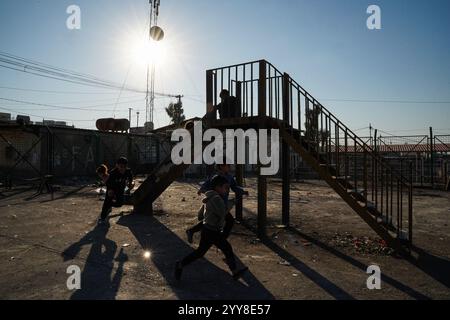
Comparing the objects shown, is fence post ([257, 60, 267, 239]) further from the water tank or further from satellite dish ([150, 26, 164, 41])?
satellite dish ([150, 26, 164, 41])

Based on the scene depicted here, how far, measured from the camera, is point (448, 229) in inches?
335

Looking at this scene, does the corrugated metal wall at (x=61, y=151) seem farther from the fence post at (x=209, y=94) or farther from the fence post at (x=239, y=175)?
the fence post at (x=239, y=175)

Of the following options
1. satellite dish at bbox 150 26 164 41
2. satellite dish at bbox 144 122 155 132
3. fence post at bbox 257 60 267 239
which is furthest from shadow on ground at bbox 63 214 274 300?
satellite dish at bbox 144 122 155 132

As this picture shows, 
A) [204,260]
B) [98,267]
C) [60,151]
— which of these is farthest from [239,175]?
[60,151]

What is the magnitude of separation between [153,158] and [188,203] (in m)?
19.6

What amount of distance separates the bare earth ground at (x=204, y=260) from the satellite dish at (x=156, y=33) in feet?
91.2

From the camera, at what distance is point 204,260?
226 inches

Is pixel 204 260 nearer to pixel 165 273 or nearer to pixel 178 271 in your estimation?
pixel 165 273

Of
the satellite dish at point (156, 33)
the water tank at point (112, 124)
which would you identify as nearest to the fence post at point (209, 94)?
the water tank at point (112, 124)

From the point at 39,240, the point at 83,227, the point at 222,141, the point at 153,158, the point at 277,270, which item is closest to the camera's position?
the point at 277,270

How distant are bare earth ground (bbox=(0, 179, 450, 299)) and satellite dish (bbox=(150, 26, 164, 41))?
27.8 metres
